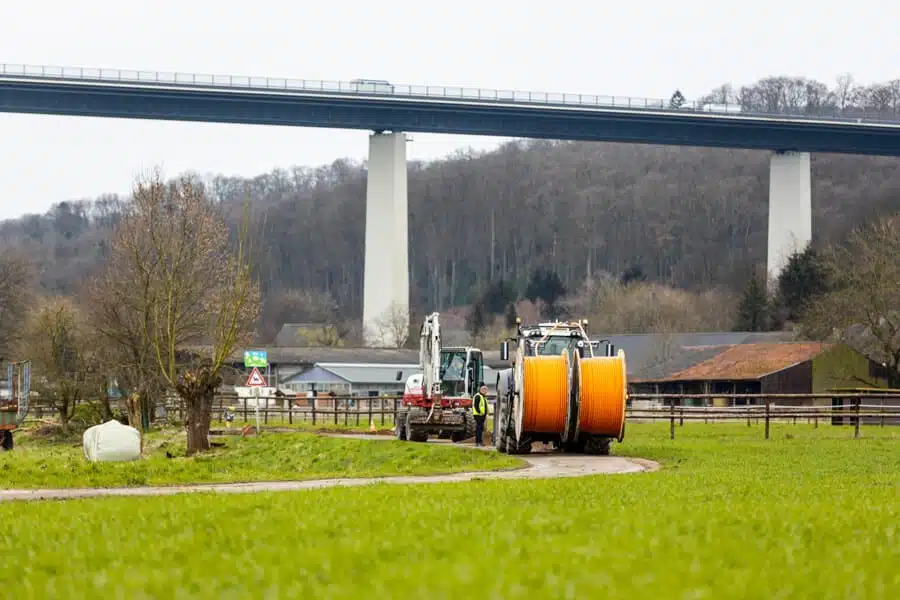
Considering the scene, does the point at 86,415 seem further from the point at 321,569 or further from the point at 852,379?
the point at 321,569

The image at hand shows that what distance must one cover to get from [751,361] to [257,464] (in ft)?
175

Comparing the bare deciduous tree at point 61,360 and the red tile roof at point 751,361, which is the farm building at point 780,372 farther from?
the bare deciduous tree at point 61,360

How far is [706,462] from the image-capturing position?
27.8 m

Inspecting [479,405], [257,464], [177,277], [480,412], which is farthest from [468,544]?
[177,277]

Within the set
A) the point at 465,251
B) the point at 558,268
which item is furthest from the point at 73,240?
the point at 558,268

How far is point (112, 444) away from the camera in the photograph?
106 feet

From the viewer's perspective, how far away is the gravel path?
20312mm

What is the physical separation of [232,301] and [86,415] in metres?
17.5

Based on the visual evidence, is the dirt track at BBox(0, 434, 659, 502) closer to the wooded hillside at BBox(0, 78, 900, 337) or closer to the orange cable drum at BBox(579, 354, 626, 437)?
the orange cable drum at BBox(579, 354, 626, 437)

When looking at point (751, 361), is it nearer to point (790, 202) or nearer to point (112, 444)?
point (790, 202)

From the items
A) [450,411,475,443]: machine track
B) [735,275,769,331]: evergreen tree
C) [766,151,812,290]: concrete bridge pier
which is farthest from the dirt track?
[735,275,769,331]: evergreen tree

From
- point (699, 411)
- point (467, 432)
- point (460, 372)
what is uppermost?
point (460, 372)

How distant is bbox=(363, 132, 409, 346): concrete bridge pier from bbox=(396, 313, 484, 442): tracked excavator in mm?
59955

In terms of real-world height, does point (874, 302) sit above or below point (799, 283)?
below
